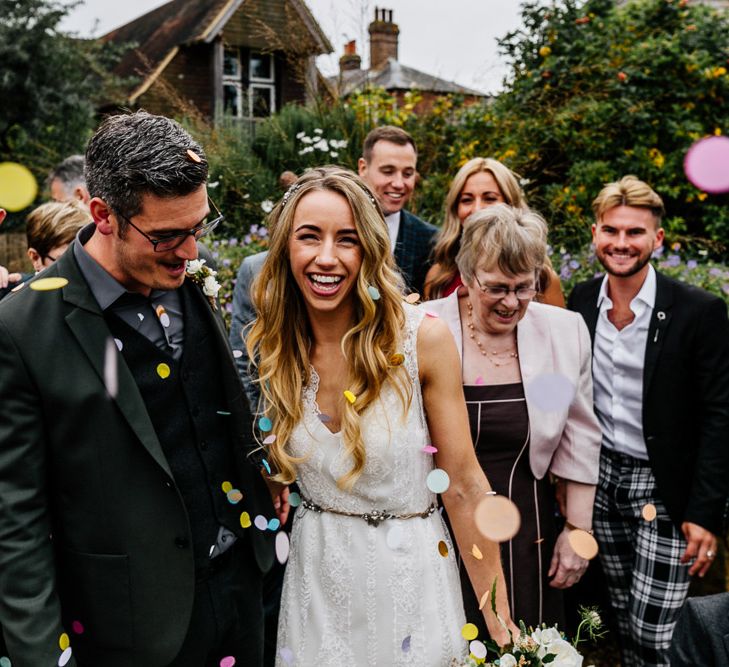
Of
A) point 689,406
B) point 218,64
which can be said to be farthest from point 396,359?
point 218,64

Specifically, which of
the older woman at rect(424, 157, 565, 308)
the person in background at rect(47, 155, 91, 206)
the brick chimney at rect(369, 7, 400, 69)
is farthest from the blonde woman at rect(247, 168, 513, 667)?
the brick chimney at rect(369, 7, 400, 69)

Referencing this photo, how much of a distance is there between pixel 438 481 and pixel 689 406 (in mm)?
1583

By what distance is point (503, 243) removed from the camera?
8.32 feet

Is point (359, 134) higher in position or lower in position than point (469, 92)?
lower

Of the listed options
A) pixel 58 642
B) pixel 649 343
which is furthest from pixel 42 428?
pixel 649 343

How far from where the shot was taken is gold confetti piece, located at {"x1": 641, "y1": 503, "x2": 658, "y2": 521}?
311 cm

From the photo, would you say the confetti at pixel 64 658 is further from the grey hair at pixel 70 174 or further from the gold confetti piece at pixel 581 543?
the grey hair at pixel 70 174

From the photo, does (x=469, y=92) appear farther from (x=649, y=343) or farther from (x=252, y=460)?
(x=252, y=460)

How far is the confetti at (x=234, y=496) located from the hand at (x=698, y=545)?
2.00 metres

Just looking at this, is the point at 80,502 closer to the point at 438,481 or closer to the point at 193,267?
the point at 193,267

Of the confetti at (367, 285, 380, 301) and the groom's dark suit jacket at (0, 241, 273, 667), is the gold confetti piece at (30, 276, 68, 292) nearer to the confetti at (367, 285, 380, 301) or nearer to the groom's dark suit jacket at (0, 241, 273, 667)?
the groom's dark suit jacket at (0, 241, 273, 667)

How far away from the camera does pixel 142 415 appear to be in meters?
1.82

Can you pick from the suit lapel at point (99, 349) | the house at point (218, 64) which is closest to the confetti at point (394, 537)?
the suit lapel at point (99, 349)

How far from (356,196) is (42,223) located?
1785mm
